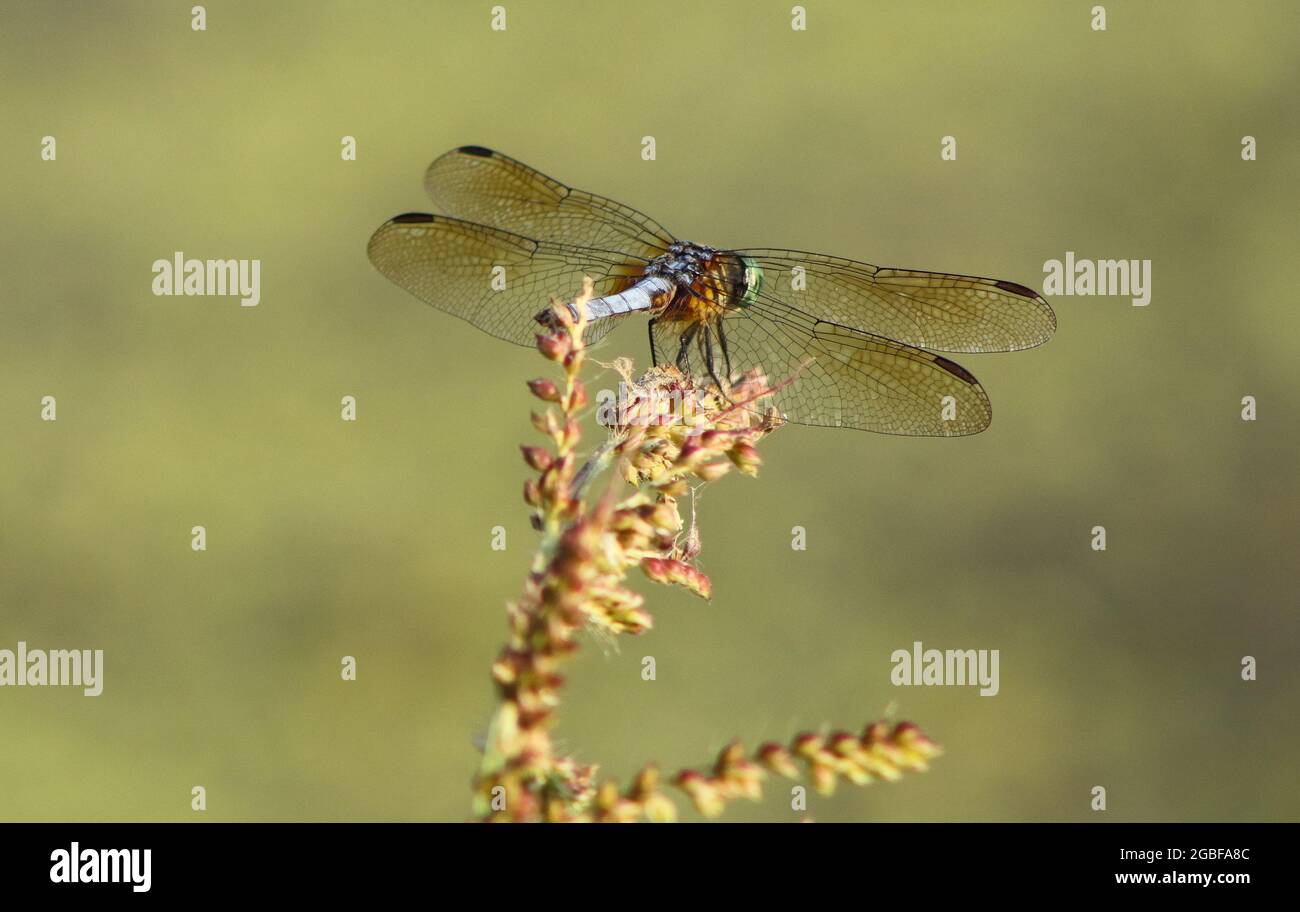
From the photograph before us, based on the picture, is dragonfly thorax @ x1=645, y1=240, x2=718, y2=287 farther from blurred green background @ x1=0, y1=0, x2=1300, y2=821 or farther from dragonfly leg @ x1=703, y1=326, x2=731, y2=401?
blurred green background @ x1=0, y1=0, x2=1300, y2=821

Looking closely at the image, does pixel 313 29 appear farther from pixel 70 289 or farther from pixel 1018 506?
pixel 1018 506

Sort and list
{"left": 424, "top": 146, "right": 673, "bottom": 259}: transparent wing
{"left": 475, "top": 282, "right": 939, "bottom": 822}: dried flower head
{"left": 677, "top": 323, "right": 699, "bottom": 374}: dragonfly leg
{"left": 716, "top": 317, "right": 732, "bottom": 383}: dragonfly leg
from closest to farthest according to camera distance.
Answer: {"left": 475, "top": 282, "right": 939, "bottom": 822}: dried flower head < {"left": 677, "top": 323, "right": 699, "bottom": 374}: dragonfly leg < {"left": 716, "top": 317, "right": 732, "bottom": 383}: dragonfly leg < {"left": 424, "top": 146, "right": 673, "bottom": 259}: transparent wing

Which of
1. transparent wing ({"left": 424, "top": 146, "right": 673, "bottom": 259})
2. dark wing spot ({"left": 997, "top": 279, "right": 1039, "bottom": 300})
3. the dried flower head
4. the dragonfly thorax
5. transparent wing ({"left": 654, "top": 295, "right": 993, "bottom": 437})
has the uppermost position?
transparent wing ({"left": 424, "top": 146, "right": 673, "bottom": 259})

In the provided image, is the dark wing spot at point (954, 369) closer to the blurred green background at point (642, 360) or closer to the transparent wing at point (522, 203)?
Result: the transparent wing at point (522, 203)

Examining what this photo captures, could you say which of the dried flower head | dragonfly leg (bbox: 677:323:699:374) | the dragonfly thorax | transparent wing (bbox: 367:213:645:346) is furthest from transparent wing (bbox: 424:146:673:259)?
the dried flower head

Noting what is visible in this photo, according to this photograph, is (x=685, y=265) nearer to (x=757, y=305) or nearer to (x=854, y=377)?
(x=757, y=305)

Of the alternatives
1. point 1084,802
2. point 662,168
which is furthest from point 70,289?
point 1084,802

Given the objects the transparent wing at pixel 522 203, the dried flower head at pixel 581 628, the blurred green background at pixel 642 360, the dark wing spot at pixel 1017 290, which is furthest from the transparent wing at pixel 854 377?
the blurred green background at pixel 642 360
